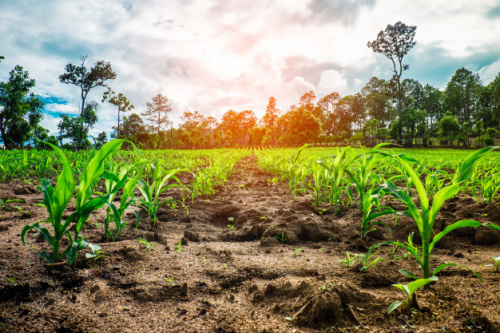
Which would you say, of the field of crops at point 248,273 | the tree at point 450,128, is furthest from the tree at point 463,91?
the field of crops at point 248,273

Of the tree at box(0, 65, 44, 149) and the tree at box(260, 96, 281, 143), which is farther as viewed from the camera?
the tree at box(260, 96, 281, 143)

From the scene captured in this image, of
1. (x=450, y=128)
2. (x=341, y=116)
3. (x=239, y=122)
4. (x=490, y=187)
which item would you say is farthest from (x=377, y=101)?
(x=490, y=187)

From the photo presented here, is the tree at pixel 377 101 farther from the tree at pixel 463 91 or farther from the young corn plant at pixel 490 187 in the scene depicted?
the young corn plant at pixel 490 187

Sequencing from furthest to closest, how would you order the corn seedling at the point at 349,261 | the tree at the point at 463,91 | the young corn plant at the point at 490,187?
the tree at the point at 463,91, the young corn plant at the point at 490,187, the corn seedling at the point at 349,261

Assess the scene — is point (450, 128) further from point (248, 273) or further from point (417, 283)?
point (248, 273)

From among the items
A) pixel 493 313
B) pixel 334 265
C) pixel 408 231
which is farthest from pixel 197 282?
pixel 408 231

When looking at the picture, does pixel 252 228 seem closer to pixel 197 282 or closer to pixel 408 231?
pixel 197 282

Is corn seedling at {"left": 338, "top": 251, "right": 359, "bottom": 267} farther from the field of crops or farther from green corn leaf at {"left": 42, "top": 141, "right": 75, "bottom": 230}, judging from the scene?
green corn leaf at {"left": 42, "top": 141, "right": 75, "bottom": 230}

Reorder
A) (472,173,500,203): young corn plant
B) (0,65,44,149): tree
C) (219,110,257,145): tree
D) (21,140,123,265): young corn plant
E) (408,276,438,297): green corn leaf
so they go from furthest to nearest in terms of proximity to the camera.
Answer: (219,110,257,145): tree < (0,65,44,149): tree < (472,173,500,203): young corn plant < (21,140,123,265): young corn plant < (408,276,438,297): green corn leaf

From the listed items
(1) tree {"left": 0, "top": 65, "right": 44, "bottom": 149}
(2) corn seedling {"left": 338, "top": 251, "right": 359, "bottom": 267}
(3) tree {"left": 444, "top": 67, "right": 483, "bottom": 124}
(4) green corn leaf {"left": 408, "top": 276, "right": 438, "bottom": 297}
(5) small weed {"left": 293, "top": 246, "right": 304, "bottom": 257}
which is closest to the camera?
(4) green corn leaf {"left": 408, "top": 276, "right": 438, "bottom": 297}

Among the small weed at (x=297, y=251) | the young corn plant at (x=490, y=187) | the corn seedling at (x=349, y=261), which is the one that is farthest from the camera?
the young corn plant at (x=490, y=187)

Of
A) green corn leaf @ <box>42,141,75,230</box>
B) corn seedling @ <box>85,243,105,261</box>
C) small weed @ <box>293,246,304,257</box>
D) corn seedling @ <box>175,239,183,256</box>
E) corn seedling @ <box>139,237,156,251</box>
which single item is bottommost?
small weed @ <box>293,246,304,257</box>

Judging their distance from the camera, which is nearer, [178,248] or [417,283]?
[417,283]

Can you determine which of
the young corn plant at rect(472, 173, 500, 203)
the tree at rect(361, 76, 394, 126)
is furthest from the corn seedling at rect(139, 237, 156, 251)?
the tree at rect(361, 76, 394, 126)
